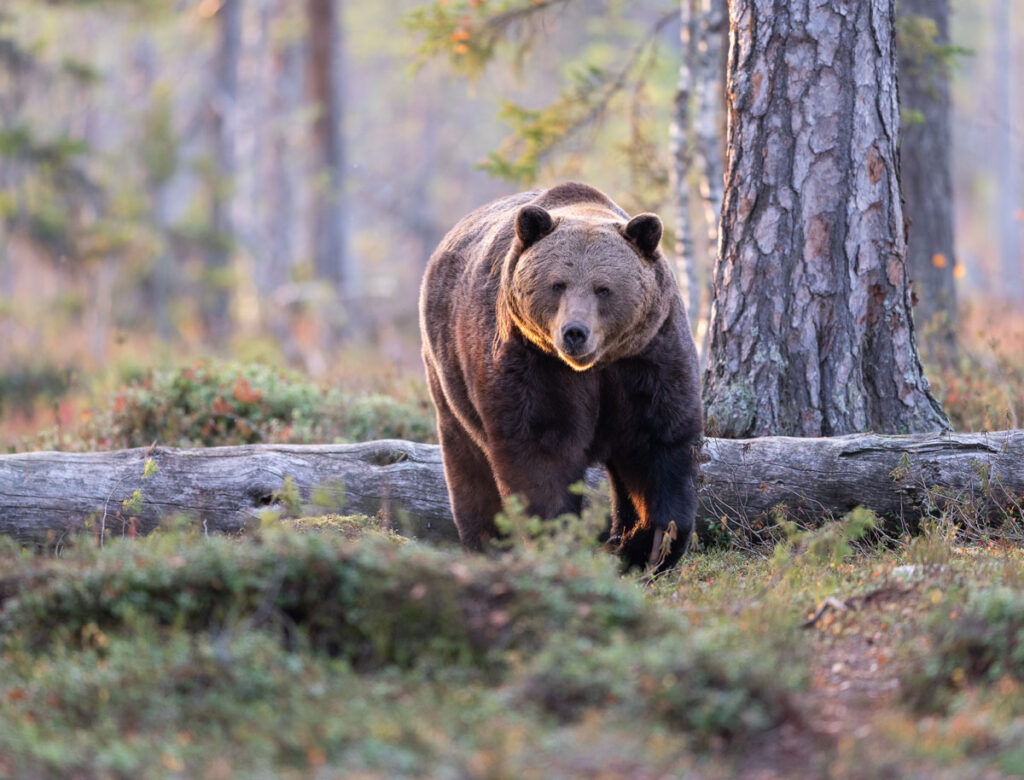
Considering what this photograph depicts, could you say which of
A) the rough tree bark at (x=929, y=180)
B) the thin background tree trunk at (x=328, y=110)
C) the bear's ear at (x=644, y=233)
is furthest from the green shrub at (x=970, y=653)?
the thin background tree trunk at (x=328, y=110)

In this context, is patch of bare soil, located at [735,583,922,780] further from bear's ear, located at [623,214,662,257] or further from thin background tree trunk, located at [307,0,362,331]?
thin background tree trunk, located at [307,0,362,331]

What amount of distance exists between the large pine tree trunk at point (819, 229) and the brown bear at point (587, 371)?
3.91 feet

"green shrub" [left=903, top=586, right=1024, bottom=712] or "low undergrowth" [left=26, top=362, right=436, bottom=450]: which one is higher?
"low undergrowth" [left=26, top=362, right=436, bottom=450]

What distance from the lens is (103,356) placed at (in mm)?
15812

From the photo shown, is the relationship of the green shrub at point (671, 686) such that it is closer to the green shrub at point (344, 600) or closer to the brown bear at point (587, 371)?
the green shrub at point (344, 600)

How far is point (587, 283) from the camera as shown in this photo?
17.9 ft

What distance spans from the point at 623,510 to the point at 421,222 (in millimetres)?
29159

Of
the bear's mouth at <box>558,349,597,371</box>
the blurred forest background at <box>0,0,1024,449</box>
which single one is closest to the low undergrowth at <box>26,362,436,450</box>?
the blurred forest background at <box>0,0,1024,449</box>

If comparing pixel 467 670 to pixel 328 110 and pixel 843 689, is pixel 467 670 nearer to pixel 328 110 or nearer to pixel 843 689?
pixel 843 689

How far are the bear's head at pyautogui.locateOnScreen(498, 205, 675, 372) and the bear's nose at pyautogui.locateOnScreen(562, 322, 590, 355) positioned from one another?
6cm

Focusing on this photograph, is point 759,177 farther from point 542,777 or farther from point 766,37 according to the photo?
point 542,777

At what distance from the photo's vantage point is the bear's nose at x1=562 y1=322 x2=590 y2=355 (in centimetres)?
516

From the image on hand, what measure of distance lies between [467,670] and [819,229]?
14.0 ft

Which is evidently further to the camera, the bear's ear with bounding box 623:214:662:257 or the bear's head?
the bear's ear with bounding box 623:214:662:257
